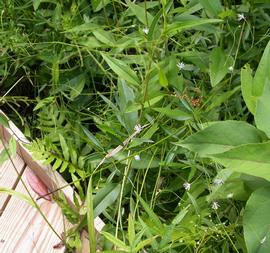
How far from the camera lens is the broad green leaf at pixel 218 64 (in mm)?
1345

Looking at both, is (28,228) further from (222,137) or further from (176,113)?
(222,137)

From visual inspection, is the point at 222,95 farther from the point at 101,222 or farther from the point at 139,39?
the point at 101,222

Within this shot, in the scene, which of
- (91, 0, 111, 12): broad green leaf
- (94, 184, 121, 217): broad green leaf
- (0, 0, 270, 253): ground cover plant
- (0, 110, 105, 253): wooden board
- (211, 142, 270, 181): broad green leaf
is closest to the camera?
(211, 142, 270, 181): broad green leaf

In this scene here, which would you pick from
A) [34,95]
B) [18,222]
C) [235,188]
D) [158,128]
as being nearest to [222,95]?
[158,128]

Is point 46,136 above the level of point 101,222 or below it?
above

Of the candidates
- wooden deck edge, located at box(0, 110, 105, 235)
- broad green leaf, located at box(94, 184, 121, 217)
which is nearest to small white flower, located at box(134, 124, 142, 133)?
broad green leaf, located at box(94, 184, 121, 217)

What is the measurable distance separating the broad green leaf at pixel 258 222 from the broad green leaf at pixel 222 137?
10cm

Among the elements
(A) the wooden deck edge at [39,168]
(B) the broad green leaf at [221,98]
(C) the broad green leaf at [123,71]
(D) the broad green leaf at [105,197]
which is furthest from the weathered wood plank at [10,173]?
(B) the broad green leaf at [221,98]

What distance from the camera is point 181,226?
1.19m

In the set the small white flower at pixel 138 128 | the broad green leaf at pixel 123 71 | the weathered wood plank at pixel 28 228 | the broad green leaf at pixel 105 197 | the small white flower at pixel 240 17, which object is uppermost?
the broad green leaf at pixel 123 71

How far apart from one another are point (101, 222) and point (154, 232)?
246mm

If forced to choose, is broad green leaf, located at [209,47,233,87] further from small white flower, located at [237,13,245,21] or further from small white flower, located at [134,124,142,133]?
small white flower, located at [134,124,142,133]

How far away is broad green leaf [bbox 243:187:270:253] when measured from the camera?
37.4 inches

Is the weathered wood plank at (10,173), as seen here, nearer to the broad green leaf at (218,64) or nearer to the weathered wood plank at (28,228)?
the weathered wood plank at (28,228)
